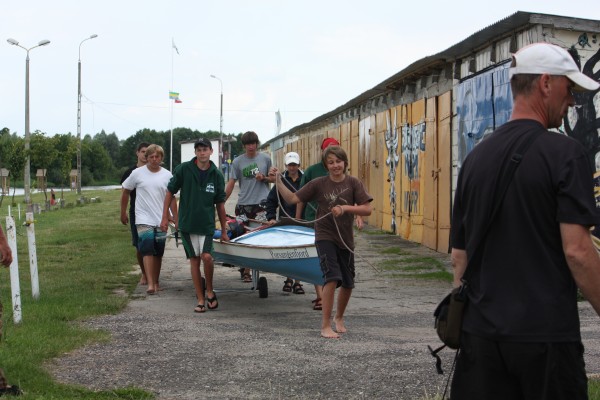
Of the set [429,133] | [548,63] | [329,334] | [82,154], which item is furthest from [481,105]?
[82,154]

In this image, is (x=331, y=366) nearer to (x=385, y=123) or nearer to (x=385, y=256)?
(x=385, y=256)

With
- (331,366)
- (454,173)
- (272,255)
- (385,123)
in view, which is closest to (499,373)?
(331,366)

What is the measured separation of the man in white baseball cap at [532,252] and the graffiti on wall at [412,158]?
51.2 ft

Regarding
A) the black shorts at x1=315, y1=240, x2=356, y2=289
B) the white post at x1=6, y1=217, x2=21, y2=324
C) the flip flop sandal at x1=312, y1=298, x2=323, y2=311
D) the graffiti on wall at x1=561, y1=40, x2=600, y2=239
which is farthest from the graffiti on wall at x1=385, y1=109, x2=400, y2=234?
the white post at x1=6, y1=217, x2=21, y2=324

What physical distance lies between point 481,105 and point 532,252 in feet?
38.4

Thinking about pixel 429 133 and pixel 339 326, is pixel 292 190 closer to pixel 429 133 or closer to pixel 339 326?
pixel 339 326

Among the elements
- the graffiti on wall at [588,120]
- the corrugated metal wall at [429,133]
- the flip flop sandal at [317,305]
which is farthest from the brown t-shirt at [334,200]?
the corrugated metal wall at [429,133]

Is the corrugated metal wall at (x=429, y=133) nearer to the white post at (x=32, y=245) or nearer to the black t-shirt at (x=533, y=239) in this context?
the white post at (x=32, y=245)

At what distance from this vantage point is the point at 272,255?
973 cm

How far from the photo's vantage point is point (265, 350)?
771 cm

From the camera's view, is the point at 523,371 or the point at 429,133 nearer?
the point at 523,371

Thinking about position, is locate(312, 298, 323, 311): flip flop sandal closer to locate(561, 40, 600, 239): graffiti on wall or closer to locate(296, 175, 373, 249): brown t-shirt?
locate(296, 175, 373, 249): brown t-shirt

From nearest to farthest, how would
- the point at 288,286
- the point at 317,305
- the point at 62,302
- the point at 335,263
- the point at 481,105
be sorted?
the point at 335,263
the point at 317,305
the point at 62,302
the point at 288,286
the point at 481,105

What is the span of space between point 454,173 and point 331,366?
9967mm
